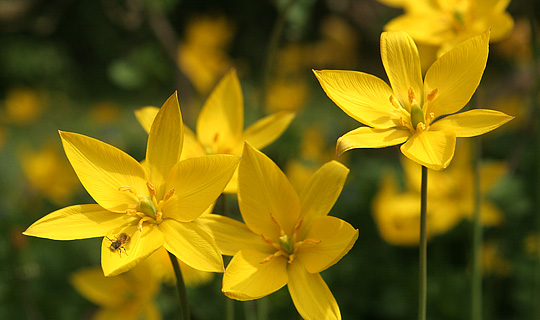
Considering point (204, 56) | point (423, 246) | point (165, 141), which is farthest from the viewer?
point (204, 56)

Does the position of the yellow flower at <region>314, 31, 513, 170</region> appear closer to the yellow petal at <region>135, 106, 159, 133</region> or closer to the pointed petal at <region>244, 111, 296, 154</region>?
the pointed petal at <region>244, 111, 296, 154</region>

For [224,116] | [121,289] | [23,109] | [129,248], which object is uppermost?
[23,109]

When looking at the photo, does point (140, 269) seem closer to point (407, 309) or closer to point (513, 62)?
point (407, 309)

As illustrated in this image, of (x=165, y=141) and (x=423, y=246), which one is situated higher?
(x=165, y=141)

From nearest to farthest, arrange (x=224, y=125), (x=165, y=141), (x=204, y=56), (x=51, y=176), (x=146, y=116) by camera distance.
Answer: (x=165, y=141) → (x=146, y=116) → (x=224, y=125) → (x=51, y=176) → (x=204, y=56)

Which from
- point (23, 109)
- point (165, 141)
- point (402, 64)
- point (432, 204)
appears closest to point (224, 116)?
point (165, 141)

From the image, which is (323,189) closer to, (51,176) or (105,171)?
(105,171)

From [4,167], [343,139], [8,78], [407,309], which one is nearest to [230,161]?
[343,139]
